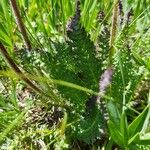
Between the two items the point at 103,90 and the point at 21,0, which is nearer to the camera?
the point at 103,90

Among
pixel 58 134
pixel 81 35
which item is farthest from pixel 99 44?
pixel 58 134

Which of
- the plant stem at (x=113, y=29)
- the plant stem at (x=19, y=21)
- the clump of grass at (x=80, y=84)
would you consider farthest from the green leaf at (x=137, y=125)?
the plant stem at (x=19, y=21)

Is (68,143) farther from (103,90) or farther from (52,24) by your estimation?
(52,24)

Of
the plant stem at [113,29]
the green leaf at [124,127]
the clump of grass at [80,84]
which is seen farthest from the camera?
the plant stem at [113,29]

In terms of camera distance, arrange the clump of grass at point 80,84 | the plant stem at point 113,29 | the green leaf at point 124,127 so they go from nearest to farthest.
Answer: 1. the green leaf at point 124,127
2. the clump of grass at point 80,84
3. the plant stem at point 113,29

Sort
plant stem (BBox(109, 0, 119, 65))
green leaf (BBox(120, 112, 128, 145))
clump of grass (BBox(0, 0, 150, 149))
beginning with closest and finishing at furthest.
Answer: green leaf (BBox(120, 112, 128, 145)) < clump of grass (BBox(0, 0, 150, 149)) < plant stem (BBox(109, 0, 119, 65))

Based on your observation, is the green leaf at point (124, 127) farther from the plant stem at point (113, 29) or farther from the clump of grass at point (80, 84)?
the plant stem at point (113, 29)

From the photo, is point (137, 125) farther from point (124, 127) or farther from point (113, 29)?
point (113, 29)

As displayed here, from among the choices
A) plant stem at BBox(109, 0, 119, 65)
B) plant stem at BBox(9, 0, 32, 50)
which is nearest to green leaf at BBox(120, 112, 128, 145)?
plant stem at BBox(109, 0, 119, 65)

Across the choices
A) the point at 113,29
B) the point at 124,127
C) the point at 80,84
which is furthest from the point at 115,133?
the point at 113,29

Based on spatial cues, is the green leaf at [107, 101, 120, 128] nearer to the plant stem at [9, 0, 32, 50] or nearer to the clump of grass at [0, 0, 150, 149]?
the clump of grass at [0, 0, 150, 149]

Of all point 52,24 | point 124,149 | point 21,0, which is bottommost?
point 124,149
